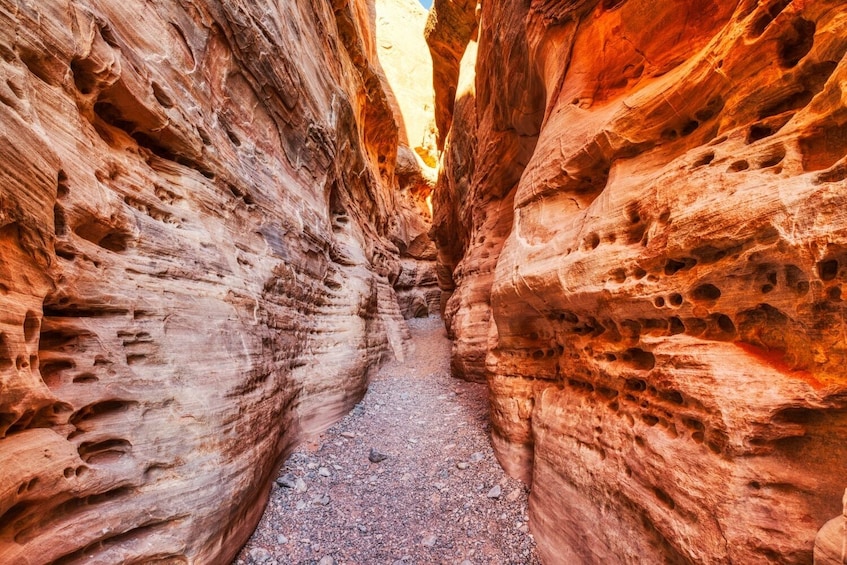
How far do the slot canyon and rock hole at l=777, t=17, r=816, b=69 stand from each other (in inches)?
0.9

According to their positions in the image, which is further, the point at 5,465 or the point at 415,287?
the point at 415,287

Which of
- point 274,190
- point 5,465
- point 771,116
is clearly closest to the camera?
point 5,465

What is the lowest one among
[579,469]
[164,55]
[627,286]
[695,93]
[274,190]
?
[579,469]

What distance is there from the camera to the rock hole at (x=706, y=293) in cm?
250

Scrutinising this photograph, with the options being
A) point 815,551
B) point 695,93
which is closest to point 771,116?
point 695,93

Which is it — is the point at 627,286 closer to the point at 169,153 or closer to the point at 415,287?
the point at 169,153

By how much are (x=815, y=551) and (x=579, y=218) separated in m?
3.13

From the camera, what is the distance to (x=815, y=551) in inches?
64.9

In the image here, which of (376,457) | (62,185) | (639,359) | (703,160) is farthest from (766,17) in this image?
(376,457)

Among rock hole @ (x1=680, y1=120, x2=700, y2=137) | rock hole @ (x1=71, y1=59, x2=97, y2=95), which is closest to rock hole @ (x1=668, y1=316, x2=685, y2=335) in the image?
rock hole @ (x1=680, y1=120, x2=700, y2=137)

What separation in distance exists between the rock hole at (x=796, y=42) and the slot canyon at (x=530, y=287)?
0.07ft

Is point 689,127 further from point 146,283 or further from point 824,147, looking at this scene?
point 146,283

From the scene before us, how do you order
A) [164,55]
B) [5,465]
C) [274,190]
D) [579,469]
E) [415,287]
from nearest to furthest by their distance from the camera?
[5,465], [579,469], [164,55], [274,190], [415,287]

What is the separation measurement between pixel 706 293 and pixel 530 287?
6.14 ft
